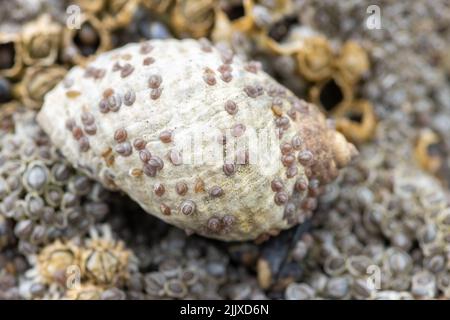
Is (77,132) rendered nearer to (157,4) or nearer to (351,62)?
(157,4)

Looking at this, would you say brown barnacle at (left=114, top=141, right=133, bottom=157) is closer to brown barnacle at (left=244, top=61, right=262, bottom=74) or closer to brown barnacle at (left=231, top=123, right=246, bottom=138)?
brown barnacle at (left=231, top=123, right=246, bottom=138)

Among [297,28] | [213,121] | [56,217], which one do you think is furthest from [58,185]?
[297,28]

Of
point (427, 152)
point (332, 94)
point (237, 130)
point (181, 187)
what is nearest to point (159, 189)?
point (181, 187)

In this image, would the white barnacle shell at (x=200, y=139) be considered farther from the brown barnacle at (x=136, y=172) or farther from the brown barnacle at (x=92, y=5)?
the brown barnacle at (x=92, y=5)

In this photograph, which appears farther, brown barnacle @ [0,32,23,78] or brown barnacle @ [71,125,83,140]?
brown barnacle @ [0,32,23,78]

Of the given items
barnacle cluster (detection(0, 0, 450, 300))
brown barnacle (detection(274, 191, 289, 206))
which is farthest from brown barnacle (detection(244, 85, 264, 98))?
brown barnacle (detection(274, 191, 289, 206))

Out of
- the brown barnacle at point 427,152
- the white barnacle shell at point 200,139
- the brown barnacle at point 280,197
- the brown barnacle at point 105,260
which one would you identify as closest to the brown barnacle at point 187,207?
the white barnacle shell at point 200,139
